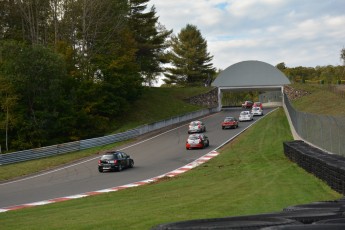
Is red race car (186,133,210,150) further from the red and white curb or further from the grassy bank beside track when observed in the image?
the grassy bank beside track

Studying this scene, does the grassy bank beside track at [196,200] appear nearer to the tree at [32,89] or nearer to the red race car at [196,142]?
the red race car at [196,142]

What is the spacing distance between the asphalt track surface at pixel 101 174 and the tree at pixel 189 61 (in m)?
62.9

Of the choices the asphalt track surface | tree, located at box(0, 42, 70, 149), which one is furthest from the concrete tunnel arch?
tree, located at box(0, 42, 70, 149)

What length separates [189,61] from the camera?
109188mm

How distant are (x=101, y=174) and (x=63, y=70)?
25938mm

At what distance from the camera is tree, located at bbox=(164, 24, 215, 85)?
359ft

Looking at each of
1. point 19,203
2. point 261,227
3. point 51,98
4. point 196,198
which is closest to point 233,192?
point 196,198

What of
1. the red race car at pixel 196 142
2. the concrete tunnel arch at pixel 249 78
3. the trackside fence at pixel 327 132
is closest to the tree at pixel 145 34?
the concrete tunnel arch at pixel 249 78

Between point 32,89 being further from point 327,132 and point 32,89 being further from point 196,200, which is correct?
point 196,200

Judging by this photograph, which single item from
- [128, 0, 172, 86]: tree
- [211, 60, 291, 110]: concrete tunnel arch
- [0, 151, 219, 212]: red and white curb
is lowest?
[0, 151, 219, 212]: red and white curb

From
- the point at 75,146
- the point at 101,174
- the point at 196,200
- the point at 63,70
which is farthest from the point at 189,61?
the point at 196,200

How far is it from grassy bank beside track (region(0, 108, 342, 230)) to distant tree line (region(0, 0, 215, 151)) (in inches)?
1137

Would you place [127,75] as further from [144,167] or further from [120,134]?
[144,167]

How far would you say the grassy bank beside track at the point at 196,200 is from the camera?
11188mm
